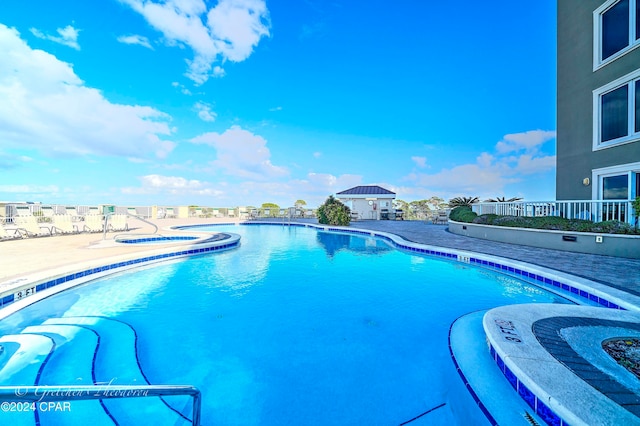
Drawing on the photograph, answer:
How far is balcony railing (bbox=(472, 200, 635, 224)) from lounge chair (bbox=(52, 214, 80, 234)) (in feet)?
57.7

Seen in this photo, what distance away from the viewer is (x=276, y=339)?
326cm

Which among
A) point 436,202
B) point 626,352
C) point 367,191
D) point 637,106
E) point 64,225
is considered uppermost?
point 637,106

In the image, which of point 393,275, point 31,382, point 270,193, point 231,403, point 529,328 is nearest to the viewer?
point 231,403

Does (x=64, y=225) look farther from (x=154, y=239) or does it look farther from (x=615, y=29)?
(x=615, y=29)

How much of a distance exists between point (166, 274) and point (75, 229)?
28.1ft

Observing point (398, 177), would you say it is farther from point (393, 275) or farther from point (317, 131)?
point (393, 275)

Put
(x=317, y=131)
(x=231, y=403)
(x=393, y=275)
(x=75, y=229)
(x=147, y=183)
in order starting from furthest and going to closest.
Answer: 1. (x=147, y=183)
2. (x=317, y=131)
3. (x=75, y=229)
4. (x=393, y=275)
5. (x=231, y=403)

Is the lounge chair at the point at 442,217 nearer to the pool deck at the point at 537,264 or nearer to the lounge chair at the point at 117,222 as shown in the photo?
the pool deck at the point at 537,264

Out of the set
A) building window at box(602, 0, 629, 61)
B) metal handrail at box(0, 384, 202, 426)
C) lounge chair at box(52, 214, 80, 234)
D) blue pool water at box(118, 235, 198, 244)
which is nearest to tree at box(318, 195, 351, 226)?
blue pool water at box(118, 235, 198, 244)

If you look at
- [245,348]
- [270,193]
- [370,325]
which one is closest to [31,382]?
[245,348]

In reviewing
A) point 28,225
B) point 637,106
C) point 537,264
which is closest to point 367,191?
point 637,106

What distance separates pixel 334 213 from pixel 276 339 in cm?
1218

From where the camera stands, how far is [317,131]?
22.4 metres

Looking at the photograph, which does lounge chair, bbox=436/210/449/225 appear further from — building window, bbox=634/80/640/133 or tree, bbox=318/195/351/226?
building window, bbox=634/80/640/133
